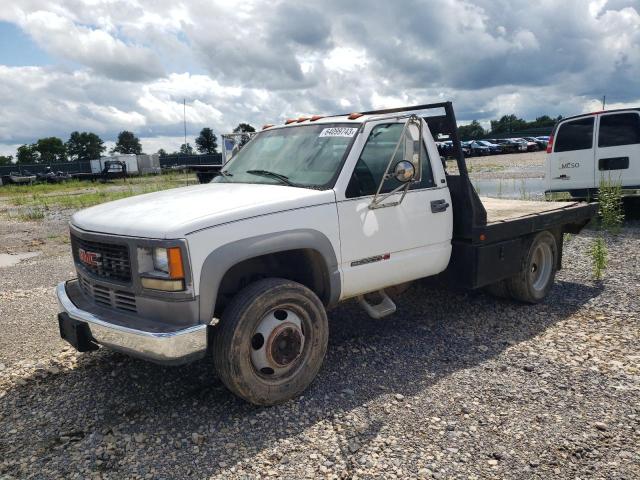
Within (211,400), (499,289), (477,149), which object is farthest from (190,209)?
(477,149)

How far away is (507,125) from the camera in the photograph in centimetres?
9225

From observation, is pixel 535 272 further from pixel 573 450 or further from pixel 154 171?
pixel 154 171

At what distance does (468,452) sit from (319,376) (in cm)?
135

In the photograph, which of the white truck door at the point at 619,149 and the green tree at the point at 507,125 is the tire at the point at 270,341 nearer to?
the white truck door at the point at 619,149

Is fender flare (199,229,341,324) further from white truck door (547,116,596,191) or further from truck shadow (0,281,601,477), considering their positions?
white truck door (547,116,596,191)

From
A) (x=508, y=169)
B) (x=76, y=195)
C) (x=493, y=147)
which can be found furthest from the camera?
(x=493, y=147)

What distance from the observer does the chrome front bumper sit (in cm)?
313

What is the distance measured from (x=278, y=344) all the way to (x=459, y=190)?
225 cm

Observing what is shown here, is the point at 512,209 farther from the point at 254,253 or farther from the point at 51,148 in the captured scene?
the point at 51,148

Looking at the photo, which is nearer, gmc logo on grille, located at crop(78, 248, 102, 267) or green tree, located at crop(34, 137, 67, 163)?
gmc logo on grille, located at crop(78, 248, 102, 267)

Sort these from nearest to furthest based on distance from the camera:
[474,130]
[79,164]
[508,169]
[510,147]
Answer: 1. [508,169]
2. [510,147]
3. [79,164]
4. [474,130]

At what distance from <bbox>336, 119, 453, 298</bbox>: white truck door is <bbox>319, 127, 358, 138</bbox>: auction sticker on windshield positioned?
10cm

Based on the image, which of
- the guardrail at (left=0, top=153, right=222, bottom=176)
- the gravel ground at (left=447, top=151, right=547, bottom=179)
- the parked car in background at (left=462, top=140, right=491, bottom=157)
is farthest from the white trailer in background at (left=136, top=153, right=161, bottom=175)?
the gravel ground at (left=447, top=151, right=547, bottom=179)

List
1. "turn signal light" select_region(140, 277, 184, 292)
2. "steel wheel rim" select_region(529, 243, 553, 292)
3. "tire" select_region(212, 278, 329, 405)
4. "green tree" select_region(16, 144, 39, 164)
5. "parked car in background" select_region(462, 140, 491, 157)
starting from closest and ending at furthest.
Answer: "turn signal light" select_region(140, 277, 184, 292), "tire" select_region(212, 278, 329, 405), "steel wheel rim" select_region(529, 243, 553, 292), "parked car in background" select_region(462, 140, 491, 157), "green tree" select_region(16, 144, 39, 164)
